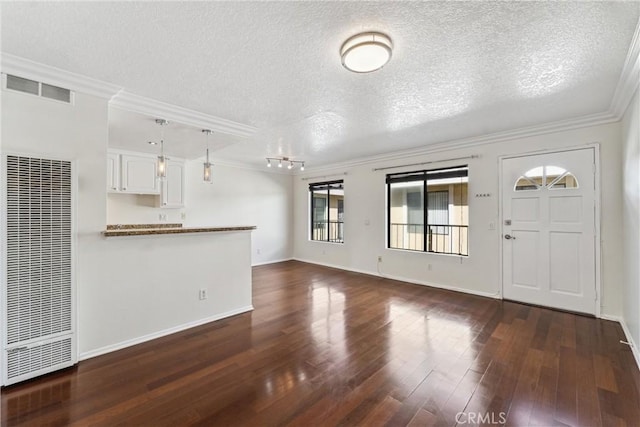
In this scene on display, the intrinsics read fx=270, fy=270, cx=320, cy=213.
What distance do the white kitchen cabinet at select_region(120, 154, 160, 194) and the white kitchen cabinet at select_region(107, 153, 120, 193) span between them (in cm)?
5

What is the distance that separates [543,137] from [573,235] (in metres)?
1.35

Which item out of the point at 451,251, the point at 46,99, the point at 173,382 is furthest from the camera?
the point at 451,251

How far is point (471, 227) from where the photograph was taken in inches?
171

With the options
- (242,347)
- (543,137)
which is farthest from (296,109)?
(543,137)

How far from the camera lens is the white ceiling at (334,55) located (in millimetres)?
1592

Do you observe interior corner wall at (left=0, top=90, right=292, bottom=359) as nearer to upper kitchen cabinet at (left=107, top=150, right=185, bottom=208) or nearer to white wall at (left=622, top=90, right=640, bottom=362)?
upper kitchen cabinet at (left=107, top=150, right=185, bottom=208)

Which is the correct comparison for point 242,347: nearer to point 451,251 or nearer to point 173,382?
point 173,382

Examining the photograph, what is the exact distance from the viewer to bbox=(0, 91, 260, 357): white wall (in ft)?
7.20

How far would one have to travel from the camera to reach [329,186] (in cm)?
684

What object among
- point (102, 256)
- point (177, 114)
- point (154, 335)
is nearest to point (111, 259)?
point (102, 256)

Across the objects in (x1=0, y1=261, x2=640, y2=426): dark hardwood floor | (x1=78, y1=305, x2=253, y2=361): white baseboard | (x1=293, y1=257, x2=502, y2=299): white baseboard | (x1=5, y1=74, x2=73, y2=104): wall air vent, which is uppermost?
(x1=5, y1=74, x2=73, y2=104): wall air vent

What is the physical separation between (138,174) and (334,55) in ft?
13.9

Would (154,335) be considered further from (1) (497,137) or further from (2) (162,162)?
(1) (497,137)

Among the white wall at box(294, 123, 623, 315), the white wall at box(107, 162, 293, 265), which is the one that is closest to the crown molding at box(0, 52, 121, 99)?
the white wall at box(107, 162, 293, 265)
